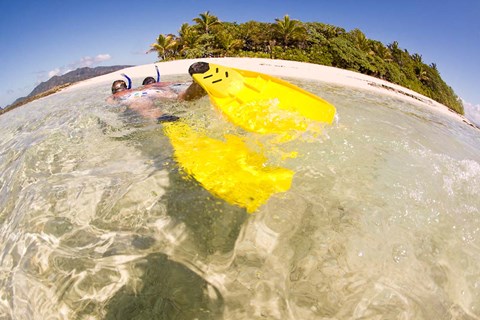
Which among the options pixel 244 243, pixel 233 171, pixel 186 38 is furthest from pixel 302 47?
pixel 244 243

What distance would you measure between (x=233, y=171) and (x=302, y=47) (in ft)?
71.2

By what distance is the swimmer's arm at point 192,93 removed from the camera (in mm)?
5066

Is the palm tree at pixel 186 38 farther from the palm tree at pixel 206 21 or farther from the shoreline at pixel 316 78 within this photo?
the shoreline at pixel 316 78

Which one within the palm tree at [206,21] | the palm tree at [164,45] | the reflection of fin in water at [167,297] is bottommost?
the reflection of fin in water at [167,297]

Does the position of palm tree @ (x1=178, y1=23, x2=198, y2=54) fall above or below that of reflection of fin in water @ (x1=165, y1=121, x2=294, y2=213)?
above

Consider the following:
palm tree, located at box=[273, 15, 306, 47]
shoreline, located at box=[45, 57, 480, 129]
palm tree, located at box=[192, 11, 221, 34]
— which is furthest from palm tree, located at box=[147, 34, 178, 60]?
palm tree, located at box=[273, 15, 306, 47]

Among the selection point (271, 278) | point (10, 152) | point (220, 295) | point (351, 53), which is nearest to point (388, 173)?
point (271, 278)

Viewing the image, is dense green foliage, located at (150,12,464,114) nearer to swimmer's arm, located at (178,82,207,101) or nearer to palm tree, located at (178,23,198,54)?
palm tree, located at (178,23,198,54)

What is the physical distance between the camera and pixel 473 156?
479 centimetres

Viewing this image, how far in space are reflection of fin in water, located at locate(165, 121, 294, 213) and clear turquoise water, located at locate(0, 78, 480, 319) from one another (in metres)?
0.10

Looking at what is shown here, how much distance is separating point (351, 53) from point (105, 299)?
21.5 m

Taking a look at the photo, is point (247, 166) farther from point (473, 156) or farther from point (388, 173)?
point (473, 156)

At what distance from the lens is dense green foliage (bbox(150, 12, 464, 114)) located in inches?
784

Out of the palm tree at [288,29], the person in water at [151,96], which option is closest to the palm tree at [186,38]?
the palm tree at [288,29]
